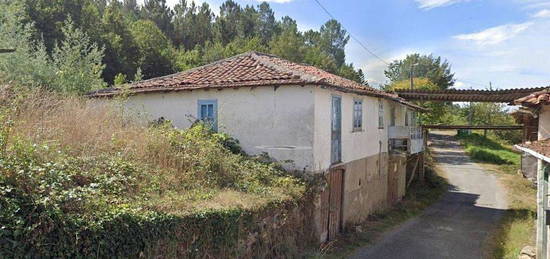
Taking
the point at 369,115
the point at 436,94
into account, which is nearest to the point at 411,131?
the point at 436,94

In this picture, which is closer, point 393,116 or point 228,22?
point 393,116

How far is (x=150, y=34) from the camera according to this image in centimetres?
4012

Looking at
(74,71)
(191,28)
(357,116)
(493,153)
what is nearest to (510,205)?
(357,116)

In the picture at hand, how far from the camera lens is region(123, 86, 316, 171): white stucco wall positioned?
1152 centimetres

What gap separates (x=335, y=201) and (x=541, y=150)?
6.85 metres

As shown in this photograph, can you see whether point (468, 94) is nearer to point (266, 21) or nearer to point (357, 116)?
point (357, 116)

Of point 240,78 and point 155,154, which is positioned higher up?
point 240,78

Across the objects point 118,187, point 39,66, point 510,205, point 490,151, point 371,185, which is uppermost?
point 39,66

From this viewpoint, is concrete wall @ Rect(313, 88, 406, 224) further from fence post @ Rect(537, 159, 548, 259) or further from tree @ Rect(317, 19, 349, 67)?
tree @ Rect(317, 19, 349, 67)

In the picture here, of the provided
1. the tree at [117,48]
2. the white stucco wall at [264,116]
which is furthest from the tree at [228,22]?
the white stucco wall at [264,116]

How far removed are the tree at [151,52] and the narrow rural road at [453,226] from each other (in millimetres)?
27245

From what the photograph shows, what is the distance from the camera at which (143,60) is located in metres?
35.8

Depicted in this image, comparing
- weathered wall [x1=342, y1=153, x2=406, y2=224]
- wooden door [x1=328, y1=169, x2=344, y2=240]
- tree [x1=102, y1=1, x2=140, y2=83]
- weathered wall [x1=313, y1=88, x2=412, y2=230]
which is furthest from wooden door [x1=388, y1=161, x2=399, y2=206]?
tree [x1=102, y1=1, x2=140, y2=83]

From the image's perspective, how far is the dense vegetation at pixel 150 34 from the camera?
20.5m
